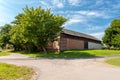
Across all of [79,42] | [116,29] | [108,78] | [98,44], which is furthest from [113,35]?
[108,78]

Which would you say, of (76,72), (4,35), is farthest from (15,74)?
(4,35)

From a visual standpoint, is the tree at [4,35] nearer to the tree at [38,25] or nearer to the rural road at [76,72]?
the tree at [38,25]

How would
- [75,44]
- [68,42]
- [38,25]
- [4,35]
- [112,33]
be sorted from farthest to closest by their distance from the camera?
[112,33], [4,35], [75,44], [68,42], [38,25]

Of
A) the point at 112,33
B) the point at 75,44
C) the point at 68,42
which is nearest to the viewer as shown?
the point at 68,42

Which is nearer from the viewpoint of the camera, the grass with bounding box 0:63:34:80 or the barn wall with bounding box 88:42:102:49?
the grass with bounding box 0:63:34:80

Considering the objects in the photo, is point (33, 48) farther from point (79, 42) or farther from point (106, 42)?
point (106, 42)

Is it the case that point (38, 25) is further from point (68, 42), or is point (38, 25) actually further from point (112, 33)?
point (112, 33)

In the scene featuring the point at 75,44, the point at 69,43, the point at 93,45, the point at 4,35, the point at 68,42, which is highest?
the point at 4,35

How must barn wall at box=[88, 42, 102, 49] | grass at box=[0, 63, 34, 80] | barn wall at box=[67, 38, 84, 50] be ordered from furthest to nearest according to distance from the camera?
barn wall at box=[88, 42, 102, 49] → barn wall at box=[67, 38, 84, 50] → grass at box=[0, 63, 34, 80]

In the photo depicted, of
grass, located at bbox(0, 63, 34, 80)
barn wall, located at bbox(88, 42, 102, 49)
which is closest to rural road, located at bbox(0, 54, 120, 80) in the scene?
grass, located at bbox(0, 63, 34, 80)

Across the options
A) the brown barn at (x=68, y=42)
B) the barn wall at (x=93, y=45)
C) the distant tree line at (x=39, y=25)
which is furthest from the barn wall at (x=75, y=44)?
the distant tree line at (x=39, y=25)

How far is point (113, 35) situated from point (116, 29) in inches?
79.0

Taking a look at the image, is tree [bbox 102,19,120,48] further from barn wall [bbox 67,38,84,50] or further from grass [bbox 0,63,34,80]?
grass [bbox 0,63,34,80]

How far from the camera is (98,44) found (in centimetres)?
6356
